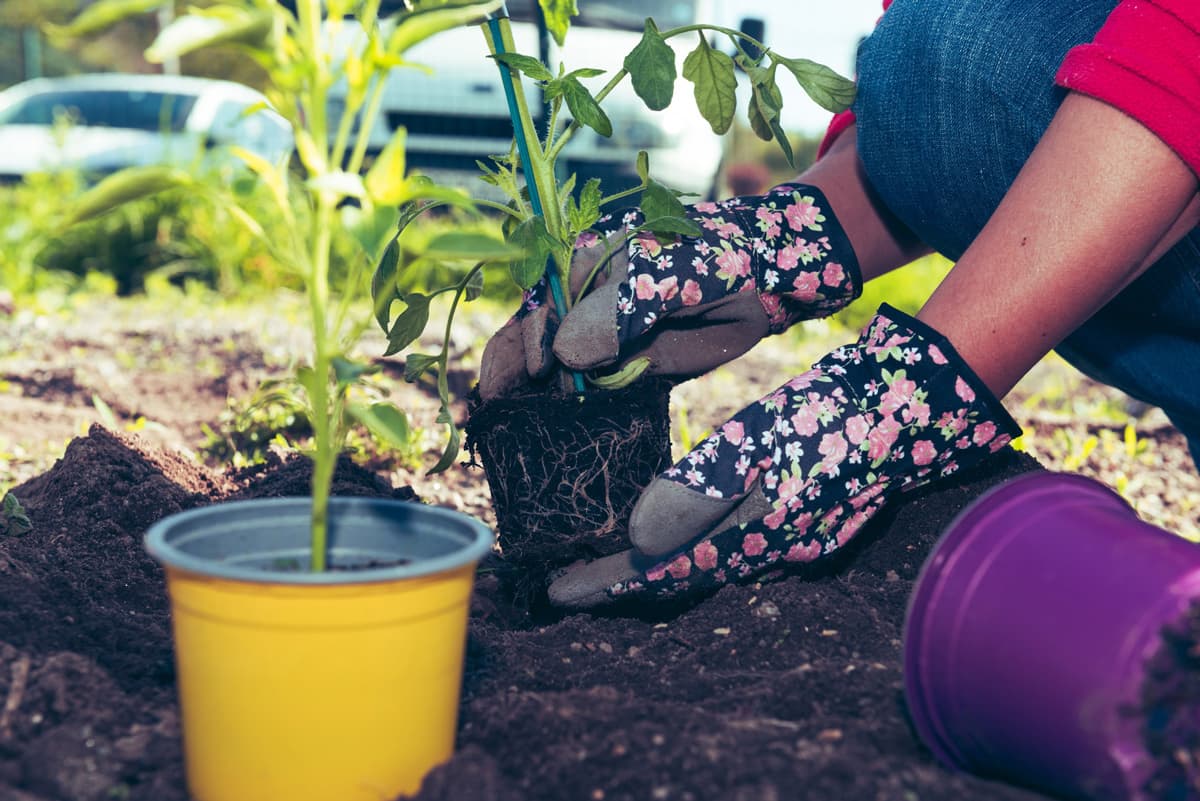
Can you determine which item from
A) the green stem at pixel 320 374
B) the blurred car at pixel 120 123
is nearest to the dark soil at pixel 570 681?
the green stem at pixel 320 374

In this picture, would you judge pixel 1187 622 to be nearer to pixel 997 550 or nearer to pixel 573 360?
pixel 997 550

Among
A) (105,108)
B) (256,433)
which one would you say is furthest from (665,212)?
(105,108)

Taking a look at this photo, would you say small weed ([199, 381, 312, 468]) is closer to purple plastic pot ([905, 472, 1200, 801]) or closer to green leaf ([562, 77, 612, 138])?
green leaf ([562, 77, 612, 138])

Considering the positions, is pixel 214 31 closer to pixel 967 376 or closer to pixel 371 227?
pixel 371 227

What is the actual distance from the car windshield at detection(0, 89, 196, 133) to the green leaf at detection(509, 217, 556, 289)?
7251 millimetres

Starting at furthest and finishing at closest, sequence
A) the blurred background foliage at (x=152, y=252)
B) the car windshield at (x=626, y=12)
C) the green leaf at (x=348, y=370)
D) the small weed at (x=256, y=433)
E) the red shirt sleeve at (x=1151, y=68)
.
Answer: the car windshield at (x=626, y=12)
the blurred background foliage at (x=152, y=252)
the small weed at (x=256, y=433)
the red shirt sleeve at (x=1151, y=68)
the green leaf at (x=348, y=370)

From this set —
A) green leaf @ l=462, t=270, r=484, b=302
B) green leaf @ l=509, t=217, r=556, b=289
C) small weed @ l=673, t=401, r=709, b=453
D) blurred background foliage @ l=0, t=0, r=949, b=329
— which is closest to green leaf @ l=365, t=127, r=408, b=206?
green leaf @ l=509, t=217, r=556, b=289

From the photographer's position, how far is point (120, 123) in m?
8.20

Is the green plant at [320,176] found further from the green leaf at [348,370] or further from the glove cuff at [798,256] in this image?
the glove cuff at [798,256]

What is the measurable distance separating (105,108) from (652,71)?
26.6 feet

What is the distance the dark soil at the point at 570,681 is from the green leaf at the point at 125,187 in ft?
1.49

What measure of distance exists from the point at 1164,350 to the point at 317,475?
1365 millimetres

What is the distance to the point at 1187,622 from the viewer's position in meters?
0.80

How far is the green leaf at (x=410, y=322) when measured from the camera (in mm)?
1437
